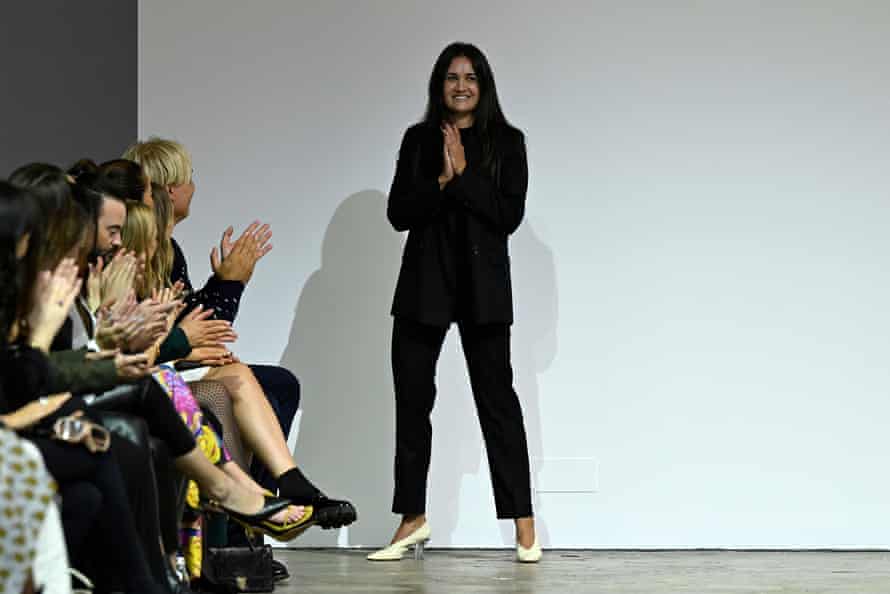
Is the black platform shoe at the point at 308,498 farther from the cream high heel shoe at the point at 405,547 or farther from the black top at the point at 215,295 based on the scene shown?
the cream high heel shoe at the point at 405,547

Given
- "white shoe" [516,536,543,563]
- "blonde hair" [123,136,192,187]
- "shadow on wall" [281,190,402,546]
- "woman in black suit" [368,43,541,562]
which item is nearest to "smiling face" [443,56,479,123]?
"woman in black suit" [368,43,541,562]

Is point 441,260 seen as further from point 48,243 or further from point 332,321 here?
point 48,243

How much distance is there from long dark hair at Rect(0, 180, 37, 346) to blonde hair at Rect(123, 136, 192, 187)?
156 centimetres

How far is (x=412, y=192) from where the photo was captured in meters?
4.47

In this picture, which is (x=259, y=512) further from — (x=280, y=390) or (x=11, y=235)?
(x=11, y=235)

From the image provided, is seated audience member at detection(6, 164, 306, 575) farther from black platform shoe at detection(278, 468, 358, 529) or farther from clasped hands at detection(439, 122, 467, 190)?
clasped hands at detection(439, 122, 467, 190)

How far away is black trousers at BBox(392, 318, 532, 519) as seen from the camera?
177 inches

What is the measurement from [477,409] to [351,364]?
24.1 inches

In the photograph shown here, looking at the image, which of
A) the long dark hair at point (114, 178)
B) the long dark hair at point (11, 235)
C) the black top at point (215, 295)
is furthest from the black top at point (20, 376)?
the black top at point (215, 295)

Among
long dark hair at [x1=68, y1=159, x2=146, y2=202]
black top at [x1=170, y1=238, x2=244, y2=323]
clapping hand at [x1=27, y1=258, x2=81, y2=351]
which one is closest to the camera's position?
clapping hand at [x1=27, y1=258, x2=81, y2=351]

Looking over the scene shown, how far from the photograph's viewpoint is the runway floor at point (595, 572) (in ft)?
12.1

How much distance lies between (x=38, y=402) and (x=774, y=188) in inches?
116

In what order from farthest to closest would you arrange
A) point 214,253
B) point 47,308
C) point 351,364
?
point 351,364 < point 214,253 < point 47,308

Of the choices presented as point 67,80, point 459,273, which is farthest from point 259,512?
point 67,80
